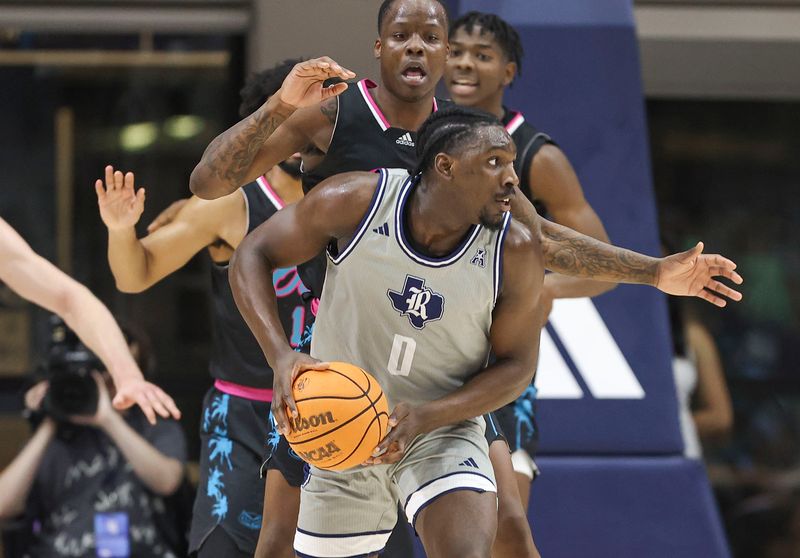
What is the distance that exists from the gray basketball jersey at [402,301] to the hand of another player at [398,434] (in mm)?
179

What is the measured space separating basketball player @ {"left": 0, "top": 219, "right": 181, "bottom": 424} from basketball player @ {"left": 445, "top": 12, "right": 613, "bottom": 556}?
1235 mm

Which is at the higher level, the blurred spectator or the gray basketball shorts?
the gray basketball shorts

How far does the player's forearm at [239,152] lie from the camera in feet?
13.3

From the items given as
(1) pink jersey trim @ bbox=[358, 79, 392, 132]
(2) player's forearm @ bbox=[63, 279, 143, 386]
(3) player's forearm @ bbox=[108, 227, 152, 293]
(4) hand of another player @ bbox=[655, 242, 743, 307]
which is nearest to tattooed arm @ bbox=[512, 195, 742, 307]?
(4) hand of another player @ bbox=[655, 242, 743, 307]

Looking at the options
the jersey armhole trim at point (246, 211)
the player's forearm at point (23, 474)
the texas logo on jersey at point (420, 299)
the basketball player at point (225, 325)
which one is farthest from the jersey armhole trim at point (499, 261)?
the player's forearm at point (23, 474)

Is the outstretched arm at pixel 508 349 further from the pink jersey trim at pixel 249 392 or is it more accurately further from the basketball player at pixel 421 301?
the pink jersey trim at pixel 249 392

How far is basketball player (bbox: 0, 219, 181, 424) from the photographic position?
14.2 ft

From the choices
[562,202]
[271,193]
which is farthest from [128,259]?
[562,202]

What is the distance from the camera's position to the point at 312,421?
139 inches

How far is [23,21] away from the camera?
7086 mm

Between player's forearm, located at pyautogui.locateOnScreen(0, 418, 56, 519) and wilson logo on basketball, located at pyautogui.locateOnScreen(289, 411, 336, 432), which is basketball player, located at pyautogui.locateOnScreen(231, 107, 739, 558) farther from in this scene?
player's forearm, located at pyautogui.locateOnScreen(0, 418, 56, 519)

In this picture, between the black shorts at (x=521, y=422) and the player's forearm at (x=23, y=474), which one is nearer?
the black shorts at (x=521, y=422)

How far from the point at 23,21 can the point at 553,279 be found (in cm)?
348

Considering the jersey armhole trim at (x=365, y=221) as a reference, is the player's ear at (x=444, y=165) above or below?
above
